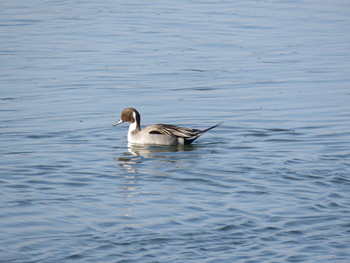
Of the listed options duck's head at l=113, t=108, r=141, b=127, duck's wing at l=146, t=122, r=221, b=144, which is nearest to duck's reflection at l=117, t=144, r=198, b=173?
duck's wing at l=146, t=122, r=221, b=144

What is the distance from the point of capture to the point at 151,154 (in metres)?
13.1

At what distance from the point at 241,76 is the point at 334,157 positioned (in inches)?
274

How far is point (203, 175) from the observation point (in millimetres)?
11117

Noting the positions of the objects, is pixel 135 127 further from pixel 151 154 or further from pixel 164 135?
pixel 151 154

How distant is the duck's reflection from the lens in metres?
12.1

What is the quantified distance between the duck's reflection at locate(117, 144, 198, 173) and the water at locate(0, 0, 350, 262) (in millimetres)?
47

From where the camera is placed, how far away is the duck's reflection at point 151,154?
12148 mm

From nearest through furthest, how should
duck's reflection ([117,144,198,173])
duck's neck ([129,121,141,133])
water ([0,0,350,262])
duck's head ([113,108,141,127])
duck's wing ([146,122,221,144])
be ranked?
water ([0,0,350,262])
duck's reflection ([117,144,198,173])
duck's wing ([146,122,221,144])
duck's neck ([129,121,141,133])
duck's head ([113,108,141,127])

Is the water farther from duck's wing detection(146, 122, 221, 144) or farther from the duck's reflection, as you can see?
duck's wing detection(146, 122, 221, 144)

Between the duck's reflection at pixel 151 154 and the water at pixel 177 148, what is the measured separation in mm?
47

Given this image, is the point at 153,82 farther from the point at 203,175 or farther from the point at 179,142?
the point at 203,175

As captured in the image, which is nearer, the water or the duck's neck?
the water

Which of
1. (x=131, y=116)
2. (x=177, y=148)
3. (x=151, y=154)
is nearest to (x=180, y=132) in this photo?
(x=177, y=148)

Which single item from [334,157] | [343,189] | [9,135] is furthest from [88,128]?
[343,189]
